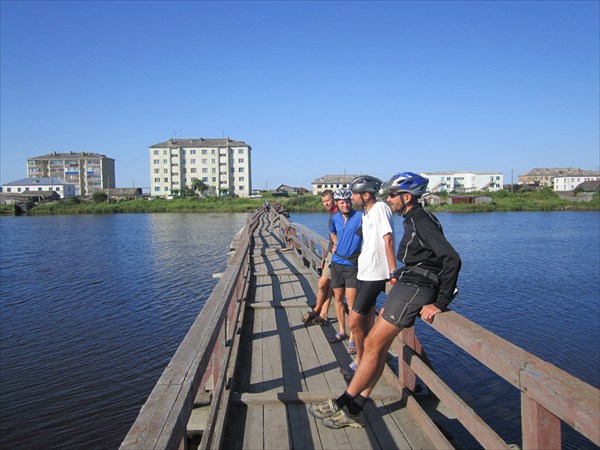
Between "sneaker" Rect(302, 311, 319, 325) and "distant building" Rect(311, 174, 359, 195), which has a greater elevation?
"distant building" Rect(311, 174, 359, 195)

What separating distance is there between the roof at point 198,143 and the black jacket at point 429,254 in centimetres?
10276

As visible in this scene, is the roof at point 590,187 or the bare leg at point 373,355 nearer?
the bare leg at point 373,355

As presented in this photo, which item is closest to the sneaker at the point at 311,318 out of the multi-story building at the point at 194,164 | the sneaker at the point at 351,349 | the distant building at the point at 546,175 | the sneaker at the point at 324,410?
the sneaker at the point at 351,349

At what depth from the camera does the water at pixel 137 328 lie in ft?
25.5

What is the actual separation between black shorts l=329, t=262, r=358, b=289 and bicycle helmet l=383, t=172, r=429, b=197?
2.08 m

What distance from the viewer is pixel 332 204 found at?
→ 6320 millimetres

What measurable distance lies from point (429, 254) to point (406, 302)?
37 cm

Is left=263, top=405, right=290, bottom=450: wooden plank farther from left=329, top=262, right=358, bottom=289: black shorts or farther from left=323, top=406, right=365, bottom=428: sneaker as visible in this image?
left=329, top=262, right=358, bottom=289: black shorts

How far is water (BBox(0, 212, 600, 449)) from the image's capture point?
306 inches

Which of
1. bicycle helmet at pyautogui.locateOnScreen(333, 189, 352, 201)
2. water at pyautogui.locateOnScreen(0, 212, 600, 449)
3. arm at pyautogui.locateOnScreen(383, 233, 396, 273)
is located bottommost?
water at pyautogui.locateOnScreen(0, 212, 600, 449)

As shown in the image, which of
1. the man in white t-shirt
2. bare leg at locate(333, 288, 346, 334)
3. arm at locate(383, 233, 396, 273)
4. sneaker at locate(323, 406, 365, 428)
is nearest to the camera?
sneaker at locate(323, 406, 365, 428)

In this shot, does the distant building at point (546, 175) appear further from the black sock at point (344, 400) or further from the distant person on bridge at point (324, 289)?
the black sock at point (344, 400)

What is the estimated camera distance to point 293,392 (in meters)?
4.35

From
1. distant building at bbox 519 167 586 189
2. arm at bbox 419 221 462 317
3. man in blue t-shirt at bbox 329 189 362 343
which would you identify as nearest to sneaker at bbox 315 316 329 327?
man in blue t-shirt at bbox 329 189 362 343
